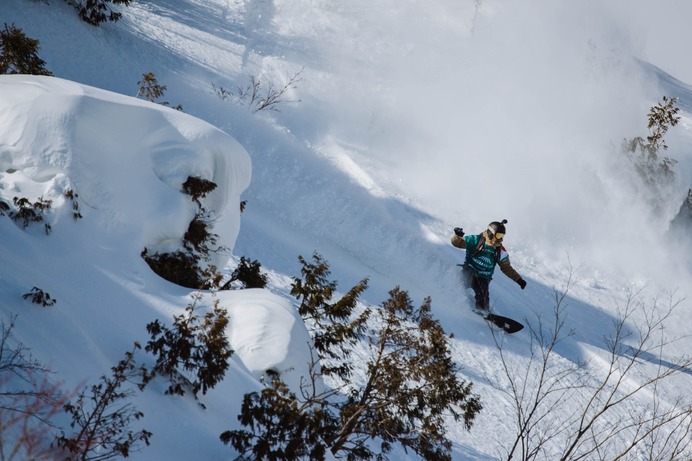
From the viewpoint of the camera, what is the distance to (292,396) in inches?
165

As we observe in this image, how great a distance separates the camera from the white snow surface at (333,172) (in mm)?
5230

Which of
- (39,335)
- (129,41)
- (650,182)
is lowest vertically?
(39,335)

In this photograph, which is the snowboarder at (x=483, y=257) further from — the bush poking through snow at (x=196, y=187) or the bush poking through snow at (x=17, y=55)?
the bush poking through snow at (x=17, y=55)

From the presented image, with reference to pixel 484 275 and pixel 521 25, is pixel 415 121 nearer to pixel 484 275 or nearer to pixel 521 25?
pixel 484 275

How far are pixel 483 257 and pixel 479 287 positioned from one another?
0.67 meters

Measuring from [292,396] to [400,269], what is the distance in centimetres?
935

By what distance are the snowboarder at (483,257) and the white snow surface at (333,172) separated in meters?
0.61

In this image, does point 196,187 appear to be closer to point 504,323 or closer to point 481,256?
point 481,256

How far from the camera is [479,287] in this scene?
11.7m

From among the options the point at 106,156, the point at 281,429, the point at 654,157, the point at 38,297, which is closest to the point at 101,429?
the point at 281,429

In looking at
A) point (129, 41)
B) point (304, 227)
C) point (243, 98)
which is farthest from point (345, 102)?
point (304, 227)

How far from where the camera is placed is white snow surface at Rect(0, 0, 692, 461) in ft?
17.2

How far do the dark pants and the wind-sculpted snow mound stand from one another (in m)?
6.43

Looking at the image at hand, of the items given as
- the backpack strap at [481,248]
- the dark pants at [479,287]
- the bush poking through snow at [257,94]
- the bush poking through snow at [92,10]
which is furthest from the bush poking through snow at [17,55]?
the bush poking through snow at [257,94]
